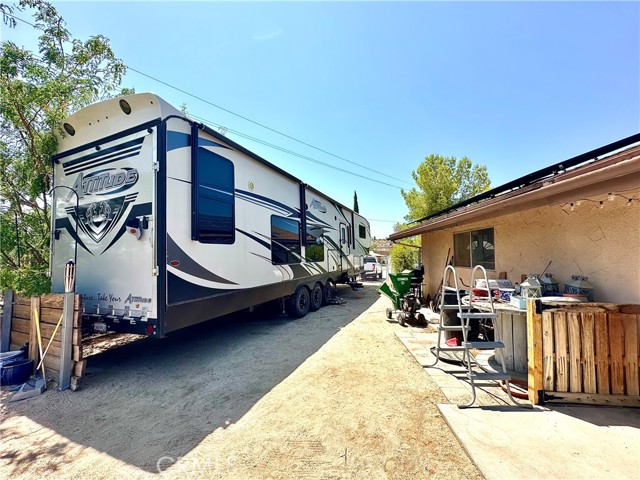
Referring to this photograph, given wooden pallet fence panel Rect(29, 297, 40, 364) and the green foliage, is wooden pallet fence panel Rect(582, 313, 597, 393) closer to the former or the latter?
wooden pallet fence panel Rect(29, 297, 40, 364)

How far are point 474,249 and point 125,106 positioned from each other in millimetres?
7078

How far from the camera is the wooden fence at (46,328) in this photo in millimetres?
3291

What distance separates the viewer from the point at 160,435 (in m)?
2.43

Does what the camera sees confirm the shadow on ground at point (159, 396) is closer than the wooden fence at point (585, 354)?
Yes

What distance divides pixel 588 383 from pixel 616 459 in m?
0.98

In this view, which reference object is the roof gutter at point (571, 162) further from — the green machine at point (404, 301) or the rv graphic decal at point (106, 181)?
the rv graphic decal at point (106, 181)

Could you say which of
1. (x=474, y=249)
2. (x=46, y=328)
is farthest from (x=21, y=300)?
(x=474, y=249)

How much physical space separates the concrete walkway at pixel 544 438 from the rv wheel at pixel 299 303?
4315 millimetres

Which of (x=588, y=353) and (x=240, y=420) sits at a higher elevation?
(x=588, y=353)

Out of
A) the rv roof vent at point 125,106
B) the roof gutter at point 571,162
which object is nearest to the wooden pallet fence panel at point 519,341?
the roof gutter at point 571,162

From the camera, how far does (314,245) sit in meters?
7.96

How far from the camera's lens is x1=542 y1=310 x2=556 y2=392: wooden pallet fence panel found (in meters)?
2.79

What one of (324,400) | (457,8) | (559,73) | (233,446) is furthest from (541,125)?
(233,446)

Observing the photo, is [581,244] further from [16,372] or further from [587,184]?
[16,372]
